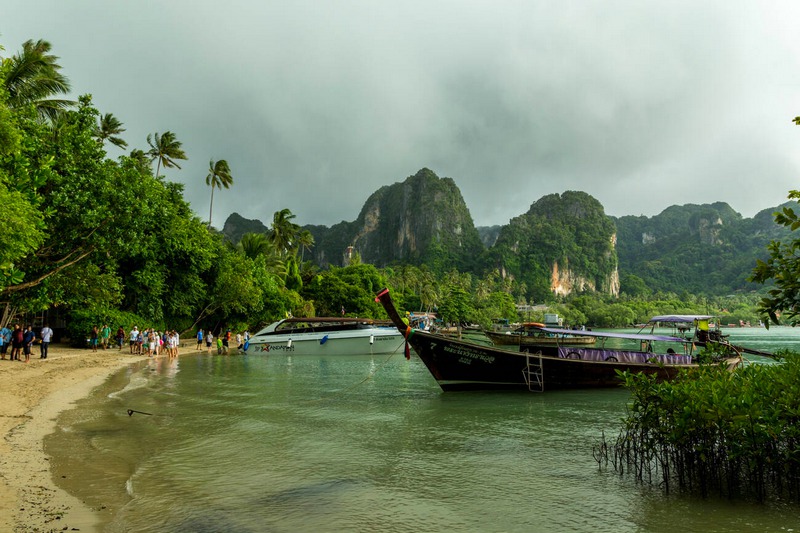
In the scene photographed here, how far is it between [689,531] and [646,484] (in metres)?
1.67

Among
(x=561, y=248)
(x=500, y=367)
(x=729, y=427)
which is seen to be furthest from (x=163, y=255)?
(x=561, y=248)

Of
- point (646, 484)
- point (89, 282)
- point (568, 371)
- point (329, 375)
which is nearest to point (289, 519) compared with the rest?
point (646, 484)

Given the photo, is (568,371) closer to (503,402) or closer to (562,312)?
(503,402)

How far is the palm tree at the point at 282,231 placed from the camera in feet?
198

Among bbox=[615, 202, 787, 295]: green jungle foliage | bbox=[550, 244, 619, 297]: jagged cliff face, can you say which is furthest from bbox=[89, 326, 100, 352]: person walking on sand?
bbox=[615, 202, 787, 295]: green jungle foliage

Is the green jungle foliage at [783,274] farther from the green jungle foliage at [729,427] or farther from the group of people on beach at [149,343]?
the group of people on beach at [149,343]

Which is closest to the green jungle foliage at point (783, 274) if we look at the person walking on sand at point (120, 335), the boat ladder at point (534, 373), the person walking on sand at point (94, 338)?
the boat ladder at point (534, 373)

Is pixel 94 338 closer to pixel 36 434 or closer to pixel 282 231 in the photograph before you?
pixel 36 434

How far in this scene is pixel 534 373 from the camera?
16.2 m

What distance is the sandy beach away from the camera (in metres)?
5.36

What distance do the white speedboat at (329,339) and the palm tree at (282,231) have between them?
28649 millimetres

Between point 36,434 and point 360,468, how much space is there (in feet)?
19.9

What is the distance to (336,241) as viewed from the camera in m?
194

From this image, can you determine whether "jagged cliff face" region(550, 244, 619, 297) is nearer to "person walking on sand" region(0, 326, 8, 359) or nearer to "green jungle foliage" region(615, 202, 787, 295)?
"green jungle foliage" region(615, 202, 787, 295)
